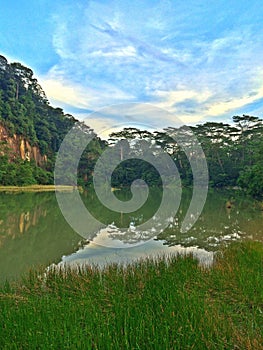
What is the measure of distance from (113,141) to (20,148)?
10.7 m

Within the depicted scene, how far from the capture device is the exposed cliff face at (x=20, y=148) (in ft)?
90.6

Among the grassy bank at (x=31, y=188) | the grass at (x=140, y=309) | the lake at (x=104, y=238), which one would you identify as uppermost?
the grassy bank at (x=31, y=188)

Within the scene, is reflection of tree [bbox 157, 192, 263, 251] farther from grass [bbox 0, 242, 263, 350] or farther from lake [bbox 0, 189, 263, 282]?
grass [bbox 0, 242, 263, 350]

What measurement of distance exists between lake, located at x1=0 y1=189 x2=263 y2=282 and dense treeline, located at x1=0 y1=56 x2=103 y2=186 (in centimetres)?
1196

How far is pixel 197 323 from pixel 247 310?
94cm

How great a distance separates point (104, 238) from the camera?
8.43 metres

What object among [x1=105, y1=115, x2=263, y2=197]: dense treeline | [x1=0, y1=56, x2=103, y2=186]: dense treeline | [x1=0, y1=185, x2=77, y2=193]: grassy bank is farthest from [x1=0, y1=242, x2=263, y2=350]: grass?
[x1=105, y1=115, x2=263, y2=197]: dense treeline

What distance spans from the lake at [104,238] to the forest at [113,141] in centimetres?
1389

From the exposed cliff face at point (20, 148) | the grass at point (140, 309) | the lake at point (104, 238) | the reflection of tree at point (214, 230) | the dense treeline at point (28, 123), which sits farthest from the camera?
the exposed cliff face at point (20, 148)

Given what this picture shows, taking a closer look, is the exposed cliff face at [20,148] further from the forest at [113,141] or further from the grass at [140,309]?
the grass at [140,309]

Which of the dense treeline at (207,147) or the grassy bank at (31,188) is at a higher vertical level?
the dense treeline at (207,147)

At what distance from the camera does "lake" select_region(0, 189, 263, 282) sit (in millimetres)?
6066

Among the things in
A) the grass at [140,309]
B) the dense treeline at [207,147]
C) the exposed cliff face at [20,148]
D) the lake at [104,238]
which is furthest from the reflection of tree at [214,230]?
the exposed cliff face at [20,148]

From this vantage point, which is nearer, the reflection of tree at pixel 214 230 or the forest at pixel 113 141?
the reflection of tree at pixel 214 230
